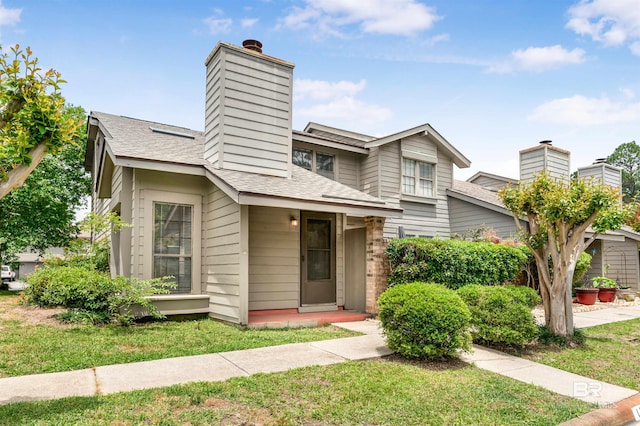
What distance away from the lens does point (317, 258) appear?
10.1 m

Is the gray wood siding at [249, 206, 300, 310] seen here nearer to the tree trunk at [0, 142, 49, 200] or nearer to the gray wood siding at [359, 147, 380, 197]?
the gray wood siding at [359, 147, 380, 197]

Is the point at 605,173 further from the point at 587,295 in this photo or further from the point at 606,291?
the point at 587,295

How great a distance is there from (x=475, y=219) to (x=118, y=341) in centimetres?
1219

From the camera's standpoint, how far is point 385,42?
11.1 meters

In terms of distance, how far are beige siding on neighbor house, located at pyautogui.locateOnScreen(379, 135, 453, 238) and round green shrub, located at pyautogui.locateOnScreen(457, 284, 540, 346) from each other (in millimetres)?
6452

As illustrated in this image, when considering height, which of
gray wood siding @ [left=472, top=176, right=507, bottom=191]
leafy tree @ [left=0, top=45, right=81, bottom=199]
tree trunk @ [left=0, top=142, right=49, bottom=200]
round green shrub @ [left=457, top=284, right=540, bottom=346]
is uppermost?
gray wood siding @ [left=472, top=176, right=507, bottom=191]

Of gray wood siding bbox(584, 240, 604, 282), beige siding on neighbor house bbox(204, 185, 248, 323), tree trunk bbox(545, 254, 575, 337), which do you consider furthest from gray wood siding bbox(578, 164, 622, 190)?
beige siding on neighbor house bbox(204, 185, 248, 323)

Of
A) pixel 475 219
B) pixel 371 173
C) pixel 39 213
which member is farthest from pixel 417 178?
pixel 39 213

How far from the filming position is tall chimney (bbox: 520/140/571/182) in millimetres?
16172

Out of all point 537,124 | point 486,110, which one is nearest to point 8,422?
point 486,110

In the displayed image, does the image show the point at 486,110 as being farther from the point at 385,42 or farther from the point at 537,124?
the point at 537,124

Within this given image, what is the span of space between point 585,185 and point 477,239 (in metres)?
6.10

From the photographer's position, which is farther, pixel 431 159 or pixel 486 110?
pixel 431 159

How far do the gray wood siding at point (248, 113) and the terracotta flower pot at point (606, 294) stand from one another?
11.7 metres
